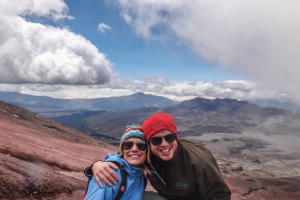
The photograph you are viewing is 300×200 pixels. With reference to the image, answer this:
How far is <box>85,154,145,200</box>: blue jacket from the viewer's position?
4.32 m

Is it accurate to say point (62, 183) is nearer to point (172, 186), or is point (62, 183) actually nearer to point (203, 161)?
point (172, 186)

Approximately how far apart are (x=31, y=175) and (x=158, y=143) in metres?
6.81

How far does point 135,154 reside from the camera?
5.45 m

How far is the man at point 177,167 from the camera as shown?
548cm

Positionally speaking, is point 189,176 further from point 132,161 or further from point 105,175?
point 105,175

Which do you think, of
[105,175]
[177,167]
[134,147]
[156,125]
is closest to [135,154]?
[134,147]

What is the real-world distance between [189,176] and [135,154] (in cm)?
159

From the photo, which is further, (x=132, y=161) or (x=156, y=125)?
(x=156, y=125)

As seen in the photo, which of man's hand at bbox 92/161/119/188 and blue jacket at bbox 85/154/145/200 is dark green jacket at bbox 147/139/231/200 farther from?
man's hand at bbox 92/161/119/188

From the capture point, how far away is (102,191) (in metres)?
4.30

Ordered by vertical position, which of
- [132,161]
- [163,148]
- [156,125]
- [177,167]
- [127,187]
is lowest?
[127,187]

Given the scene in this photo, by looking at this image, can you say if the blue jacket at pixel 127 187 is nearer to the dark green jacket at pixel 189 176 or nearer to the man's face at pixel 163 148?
the dark green jacket at pixel 189 176

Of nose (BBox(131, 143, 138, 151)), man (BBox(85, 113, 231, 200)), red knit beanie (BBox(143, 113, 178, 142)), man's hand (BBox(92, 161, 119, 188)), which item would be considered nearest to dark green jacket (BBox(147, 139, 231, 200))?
man (BBox(85, 113, 231, 200))

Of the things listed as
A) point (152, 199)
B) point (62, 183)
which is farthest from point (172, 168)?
point (62, 183)
